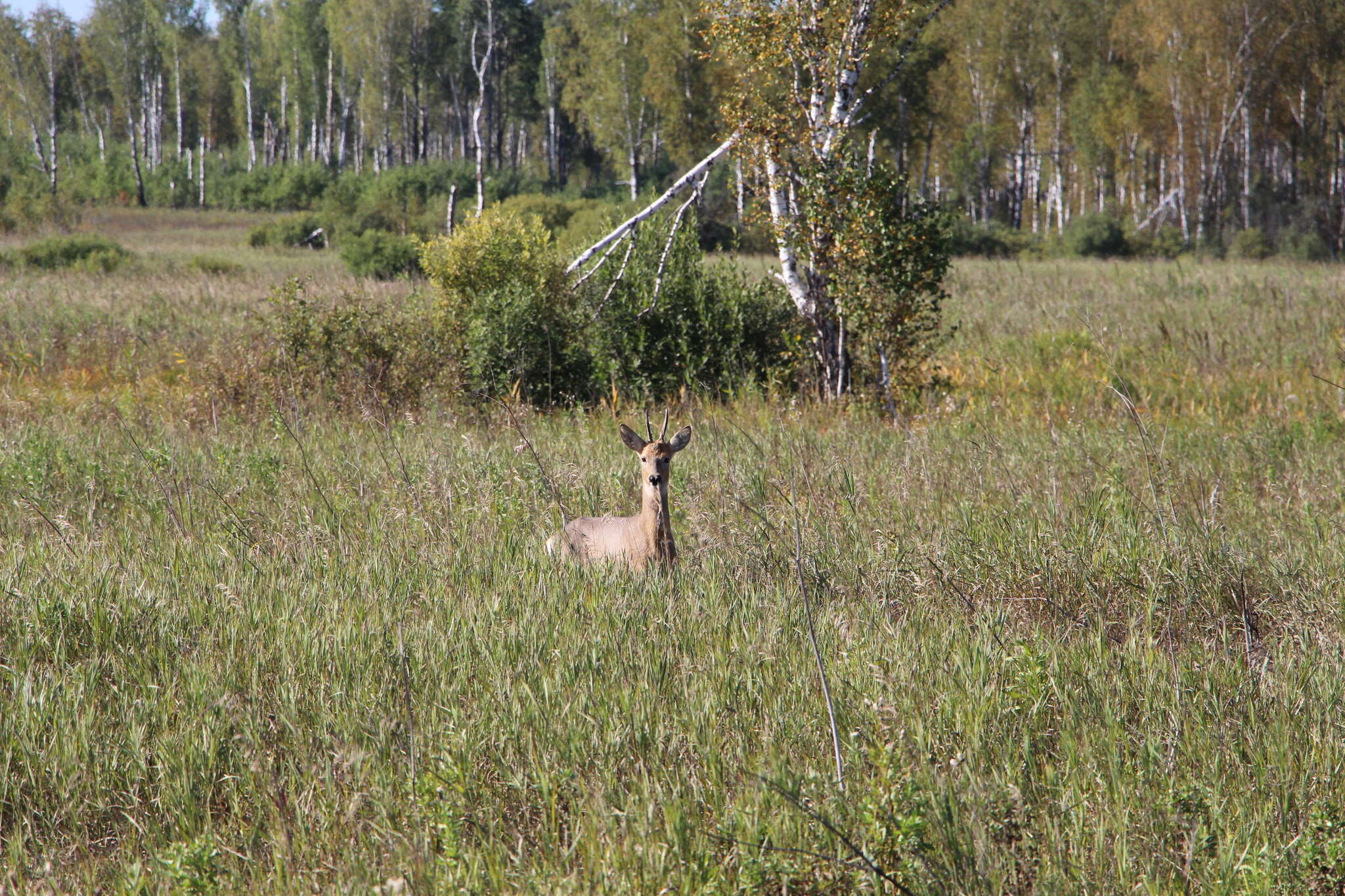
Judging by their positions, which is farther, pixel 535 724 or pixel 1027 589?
pixel 1027 589

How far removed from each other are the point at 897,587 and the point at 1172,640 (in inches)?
40.3

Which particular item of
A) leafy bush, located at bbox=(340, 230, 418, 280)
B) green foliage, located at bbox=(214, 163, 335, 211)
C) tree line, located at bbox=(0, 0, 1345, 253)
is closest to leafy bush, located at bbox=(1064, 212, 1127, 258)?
tree line, located at bbox=(0, 0, 1345, 253)

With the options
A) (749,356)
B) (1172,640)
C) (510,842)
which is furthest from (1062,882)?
(749,356)

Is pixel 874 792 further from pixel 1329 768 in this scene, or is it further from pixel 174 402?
pixel 174 402

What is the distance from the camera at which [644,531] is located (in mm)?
4668

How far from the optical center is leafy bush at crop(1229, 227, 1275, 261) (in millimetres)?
30047

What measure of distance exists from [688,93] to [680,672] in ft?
114

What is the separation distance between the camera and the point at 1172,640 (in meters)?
3.97

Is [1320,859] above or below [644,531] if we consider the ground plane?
below

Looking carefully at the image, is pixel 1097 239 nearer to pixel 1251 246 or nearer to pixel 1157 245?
pixel 1157 245

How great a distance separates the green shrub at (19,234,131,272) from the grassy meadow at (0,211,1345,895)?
58.5ft

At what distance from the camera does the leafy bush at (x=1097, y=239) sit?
3128 cm

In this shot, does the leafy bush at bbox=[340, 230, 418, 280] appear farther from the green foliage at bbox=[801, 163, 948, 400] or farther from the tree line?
the green foliage at bbox=[801, 163, 948, 400]

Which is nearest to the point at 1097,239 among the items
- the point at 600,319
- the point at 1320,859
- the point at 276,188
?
the point at 600,319
